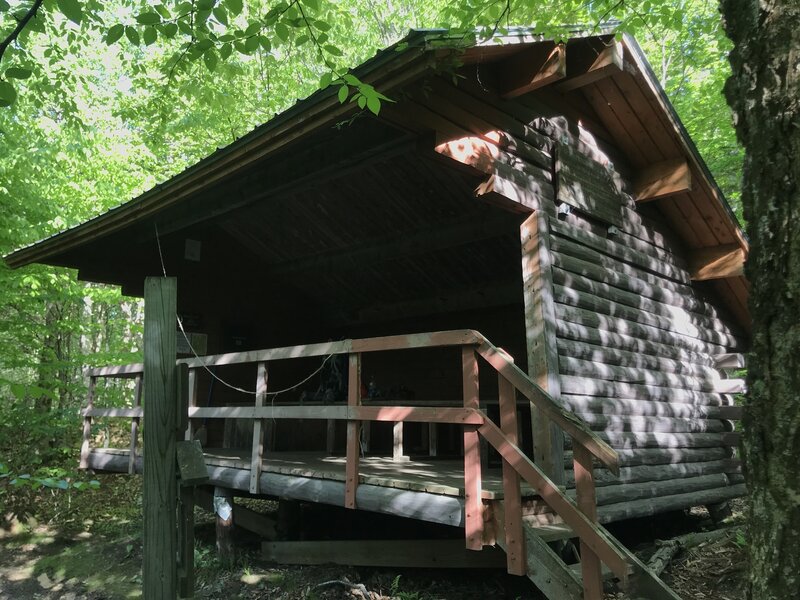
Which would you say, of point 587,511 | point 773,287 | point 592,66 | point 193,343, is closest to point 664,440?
point 587,511

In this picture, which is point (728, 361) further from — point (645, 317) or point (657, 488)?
point (657, 488)

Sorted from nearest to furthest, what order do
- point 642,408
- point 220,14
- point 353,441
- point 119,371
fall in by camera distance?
point 220,14
point 353,441
point 642,408
point 119,371

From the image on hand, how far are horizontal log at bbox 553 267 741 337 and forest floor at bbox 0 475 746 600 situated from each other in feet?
8.97

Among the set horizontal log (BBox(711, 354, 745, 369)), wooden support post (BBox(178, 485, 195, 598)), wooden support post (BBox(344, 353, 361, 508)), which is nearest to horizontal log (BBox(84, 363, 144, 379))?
wooden support post (BBox(344, 353, 361, 508))

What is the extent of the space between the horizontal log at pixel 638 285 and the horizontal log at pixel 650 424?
1.54 metres

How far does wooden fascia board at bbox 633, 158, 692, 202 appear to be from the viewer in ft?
24.2

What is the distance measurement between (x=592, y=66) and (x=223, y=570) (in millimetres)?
6822

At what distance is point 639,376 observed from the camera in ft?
23.7

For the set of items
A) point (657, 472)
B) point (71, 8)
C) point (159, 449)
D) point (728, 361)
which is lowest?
point (657, 472)

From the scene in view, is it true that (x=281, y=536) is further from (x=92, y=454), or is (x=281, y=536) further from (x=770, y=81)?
(x=770, y=81)

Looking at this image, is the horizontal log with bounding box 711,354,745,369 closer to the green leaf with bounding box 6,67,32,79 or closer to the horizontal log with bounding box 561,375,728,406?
the horizontal log with bounding box 561,375,728,406

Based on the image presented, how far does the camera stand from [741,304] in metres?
9.66

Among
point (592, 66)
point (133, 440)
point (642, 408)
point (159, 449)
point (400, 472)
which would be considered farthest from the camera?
point (133, 440)

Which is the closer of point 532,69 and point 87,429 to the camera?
point 532,69
